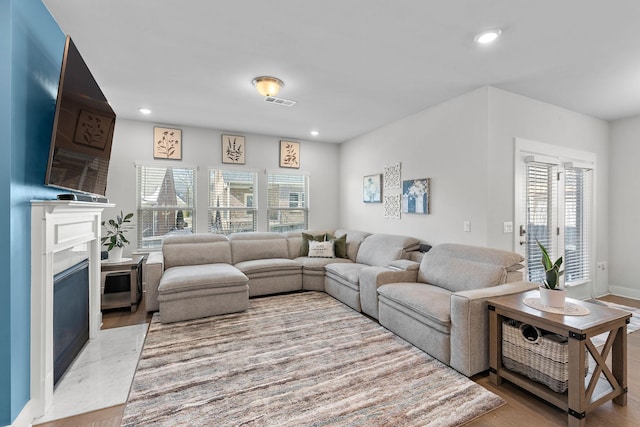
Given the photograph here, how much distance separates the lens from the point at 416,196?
404 centimetres

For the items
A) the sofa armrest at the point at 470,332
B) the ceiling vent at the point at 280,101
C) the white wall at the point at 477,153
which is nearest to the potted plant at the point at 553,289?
the sofa armrest at the point at 470,332

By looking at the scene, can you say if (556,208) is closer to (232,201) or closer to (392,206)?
(392,206)

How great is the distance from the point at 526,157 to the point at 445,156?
88 cm

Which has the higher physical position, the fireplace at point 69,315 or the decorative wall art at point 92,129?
the decorative wall art at point 92,129

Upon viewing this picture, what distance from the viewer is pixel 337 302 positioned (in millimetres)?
3949

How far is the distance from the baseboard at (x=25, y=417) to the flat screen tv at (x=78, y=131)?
1.35 m

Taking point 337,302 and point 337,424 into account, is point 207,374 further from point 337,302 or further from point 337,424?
point 337,302

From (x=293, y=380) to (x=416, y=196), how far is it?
2.81m

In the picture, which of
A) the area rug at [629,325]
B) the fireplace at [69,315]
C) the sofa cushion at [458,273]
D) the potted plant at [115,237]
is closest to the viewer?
the fireplace at [69,315]

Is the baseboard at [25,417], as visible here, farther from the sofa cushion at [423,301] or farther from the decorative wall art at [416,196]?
the decorative wall art at [416,196]

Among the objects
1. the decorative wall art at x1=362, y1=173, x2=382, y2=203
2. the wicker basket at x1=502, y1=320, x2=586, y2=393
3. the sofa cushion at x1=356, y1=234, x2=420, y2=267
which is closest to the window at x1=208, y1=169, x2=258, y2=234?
the decorative wall art at x1=362, y1=173, x2=382, y2=203

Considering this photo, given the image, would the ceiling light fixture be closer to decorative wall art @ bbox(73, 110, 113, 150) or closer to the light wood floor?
decorative wall art @ bbox(73, 110, 113, 150)

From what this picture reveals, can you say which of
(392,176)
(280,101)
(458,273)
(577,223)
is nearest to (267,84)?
(280,101)

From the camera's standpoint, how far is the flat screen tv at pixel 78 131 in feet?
6.09
